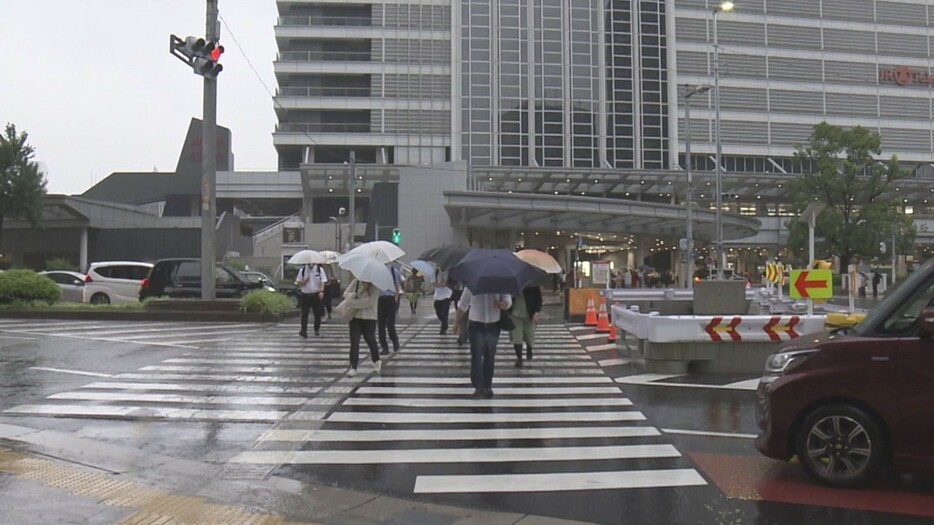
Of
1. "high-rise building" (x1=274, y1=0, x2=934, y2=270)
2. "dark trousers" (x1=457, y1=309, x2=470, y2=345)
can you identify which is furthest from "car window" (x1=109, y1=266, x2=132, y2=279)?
"high-rise building" (x1=274, y1=0, x2=934, y2=270)

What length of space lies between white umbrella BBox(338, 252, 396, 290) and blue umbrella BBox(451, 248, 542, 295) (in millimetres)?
1323

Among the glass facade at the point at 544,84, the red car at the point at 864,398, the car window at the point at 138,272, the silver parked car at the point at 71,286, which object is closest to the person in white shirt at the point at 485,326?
the red car at the point at 864,398

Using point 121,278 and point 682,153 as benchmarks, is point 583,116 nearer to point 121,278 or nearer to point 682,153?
point 682,153

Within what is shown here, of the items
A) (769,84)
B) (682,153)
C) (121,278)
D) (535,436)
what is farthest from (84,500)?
(769,84)

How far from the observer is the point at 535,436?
7410 mm

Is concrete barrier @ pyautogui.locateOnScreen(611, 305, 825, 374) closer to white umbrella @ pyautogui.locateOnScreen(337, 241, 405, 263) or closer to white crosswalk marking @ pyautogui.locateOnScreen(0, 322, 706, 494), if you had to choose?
white crosswalk marking @ pyautogui.locateOnScreen(0, 322, 706, 494)

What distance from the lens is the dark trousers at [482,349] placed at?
9203 millimetres

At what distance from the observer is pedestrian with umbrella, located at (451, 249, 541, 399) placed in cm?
907

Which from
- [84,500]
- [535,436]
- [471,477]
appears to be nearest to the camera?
[84,500]

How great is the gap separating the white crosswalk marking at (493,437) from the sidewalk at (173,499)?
0.53m

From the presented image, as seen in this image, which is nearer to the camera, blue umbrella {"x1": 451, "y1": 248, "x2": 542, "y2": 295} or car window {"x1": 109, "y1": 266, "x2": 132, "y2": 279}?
blue umbrella {"x1": 451, "y1": 248, "x2": 542, "y2": 295}

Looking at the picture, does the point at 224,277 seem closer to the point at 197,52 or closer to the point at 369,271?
the point at 197,52

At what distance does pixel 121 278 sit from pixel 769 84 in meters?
53.9

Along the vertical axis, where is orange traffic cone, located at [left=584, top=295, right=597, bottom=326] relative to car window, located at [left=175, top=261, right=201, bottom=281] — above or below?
below
